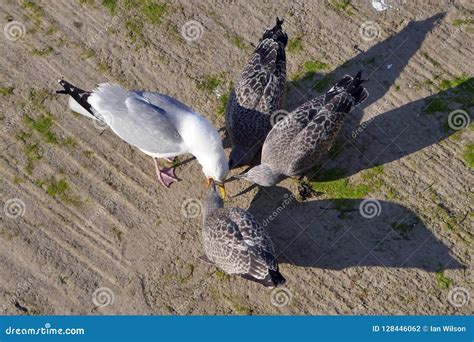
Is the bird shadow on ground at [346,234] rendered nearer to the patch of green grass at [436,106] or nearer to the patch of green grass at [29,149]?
the patch of green grass at [436,106]

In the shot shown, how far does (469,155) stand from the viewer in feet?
29.9

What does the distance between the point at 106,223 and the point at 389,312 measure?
4.09 m

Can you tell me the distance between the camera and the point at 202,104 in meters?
9.67

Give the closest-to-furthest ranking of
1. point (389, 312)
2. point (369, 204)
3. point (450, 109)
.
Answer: point (389, 312), point (369, 204), point (450, 109)

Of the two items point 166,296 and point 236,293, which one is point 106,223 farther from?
point 236,293

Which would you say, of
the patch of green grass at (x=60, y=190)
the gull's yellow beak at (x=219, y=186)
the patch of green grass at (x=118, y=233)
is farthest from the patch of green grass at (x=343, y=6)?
the patch of green grass at (x=60, y=190)

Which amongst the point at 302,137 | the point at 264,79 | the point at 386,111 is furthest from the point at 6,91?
the point at 386,111

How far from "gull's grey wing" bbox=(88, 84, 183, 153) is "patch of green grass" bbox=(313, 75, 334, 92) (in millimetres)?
2472

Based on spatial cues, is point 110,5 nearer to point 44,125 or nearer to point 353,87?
point 44,125

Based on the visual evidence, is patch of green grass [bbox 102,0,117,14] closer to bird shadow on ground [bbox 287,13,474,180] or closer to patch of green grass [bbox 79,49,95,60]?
patch of green grass [bbox 79,49,95,60]

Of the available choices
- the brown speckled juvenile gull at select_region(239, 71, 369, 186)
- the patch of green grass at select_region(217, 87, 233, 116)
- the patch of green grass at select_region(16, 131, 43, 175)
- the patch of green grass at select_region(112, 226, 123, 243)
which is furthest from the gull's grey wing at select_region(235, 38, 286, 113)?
the patch of green grass at select_region(16, 131, 43, 175)

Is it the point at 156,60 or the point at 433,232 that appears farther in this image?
the point at 156,60

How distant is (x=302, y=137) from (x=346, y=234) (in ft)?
4.87

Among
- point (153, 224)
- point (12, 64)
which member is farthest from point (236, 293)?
point (12, 64)
